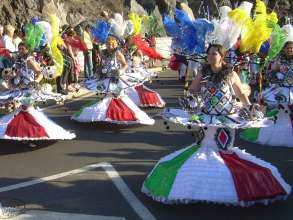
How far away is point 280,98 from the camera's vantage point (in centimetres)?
973

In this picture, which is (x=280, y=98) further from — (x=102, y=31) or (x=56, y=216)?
(x=56, y=216)

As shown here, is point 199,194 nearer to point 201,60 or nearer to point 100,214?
point 100,214

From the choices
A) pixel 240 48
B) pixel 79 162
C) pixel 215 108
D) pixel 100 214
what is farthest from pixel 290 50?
pixel 100 214

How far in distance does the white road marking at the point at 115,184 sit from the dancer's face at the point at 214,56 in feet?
6.02

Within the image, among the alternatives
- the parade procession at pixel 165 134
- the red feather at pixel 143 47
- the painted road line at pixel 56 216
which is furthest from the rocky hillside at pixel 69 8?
the painted road line at pixel 56 216

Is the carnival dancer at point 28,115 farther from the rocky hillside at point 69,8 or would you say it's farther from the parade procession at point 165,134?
the rocky hillside at point 69,8

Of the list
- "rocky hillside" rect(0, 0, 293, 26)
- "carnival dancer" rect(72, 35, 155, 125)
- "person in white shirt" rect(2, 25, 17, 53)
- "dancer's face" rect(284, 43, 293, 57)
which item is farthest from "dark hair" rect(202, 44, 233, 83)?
"rocky hillside" rect(0, 0, 293, 26)

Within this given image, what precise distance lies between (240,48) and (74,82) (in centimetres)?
1056

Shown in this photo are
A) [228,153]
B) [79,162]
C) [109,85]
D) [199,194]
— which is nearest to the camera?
[199,194]

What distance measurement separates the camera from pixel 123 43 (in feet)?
38.8

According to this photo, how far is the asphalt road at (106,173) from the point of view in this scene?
21.2 feet

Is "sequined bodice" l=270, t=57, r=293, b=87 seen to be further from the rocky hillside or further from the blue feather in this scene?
the rocky hillside

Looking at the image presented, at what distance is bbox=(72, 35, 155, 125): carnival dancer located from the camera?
11.2m

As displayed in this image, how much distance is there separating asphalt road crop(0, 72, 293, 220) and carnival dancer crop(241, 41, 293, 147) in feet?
0.92
